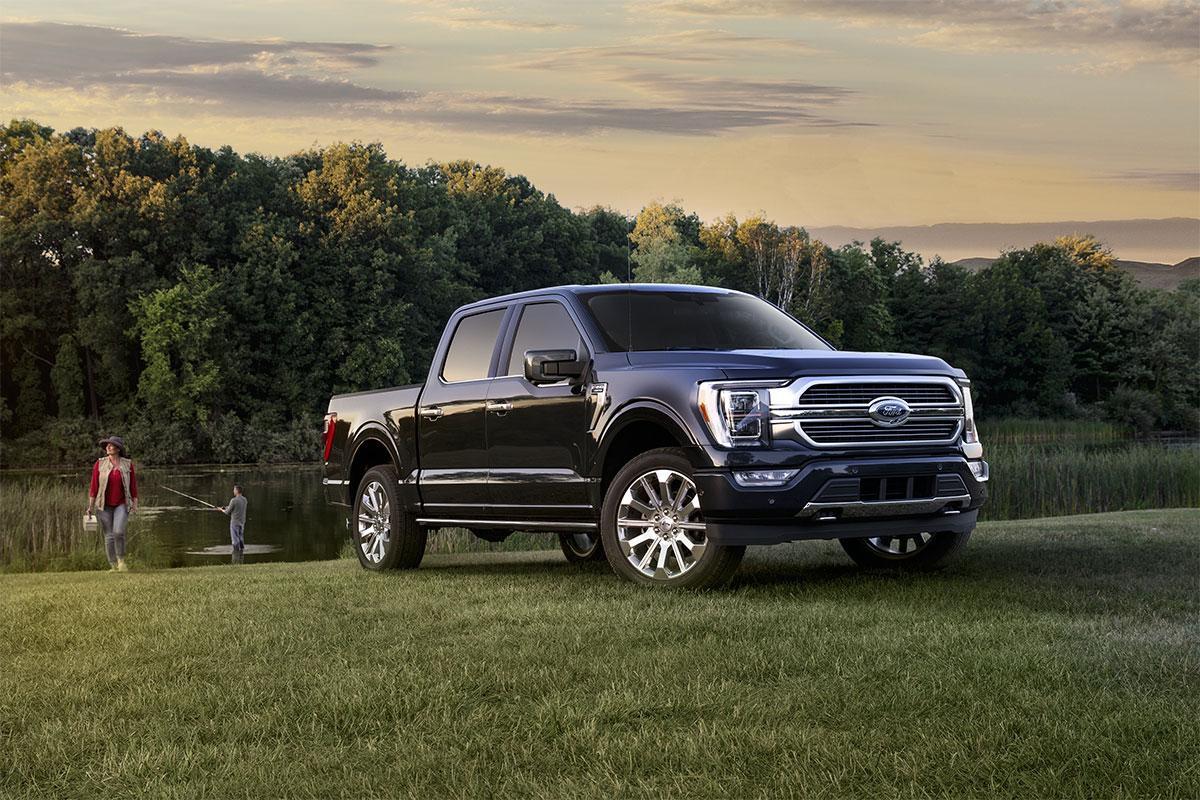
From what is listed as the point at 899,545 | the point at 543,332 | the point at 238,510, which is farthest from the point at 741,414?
the point at 238,510

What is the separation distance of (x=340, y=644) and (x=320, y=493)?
1584 inches

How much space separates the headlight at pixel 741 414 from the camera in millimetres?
9703

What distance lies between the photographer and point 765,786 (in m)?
5.04

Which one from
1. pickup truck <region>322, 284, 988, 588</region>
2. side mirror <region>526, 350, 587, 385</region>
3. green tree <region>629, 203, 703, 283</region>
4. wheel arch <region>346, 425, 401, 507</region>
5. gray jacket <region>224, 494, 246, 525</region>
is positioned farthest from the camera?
green tree <region>629, 203, 703, 283</region>

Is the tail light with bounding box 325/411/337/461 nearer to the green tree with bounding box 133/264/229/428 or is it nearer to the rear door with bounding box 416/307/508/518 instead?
the rear door with bounding box 416/307/508/518

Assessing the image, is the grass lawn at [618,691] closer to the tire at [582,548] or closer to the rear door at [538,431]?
the rear door at [538,431]

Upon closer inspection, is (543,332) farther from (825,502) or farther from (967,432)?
(967,432)

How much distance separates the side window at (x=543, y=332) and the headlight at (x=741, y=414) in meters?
1.70

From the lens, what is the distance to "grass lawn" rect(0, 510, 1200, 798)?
17.3ft

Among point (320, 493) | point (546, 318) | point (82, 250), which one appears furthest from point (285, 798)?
point (82, 250)

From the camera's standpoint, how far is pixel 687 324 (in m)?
11.3

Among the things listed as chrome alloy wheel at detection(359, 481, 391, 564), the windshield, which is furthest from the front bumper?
chrome alloy wheel at detection(359, 481, 391, 564)

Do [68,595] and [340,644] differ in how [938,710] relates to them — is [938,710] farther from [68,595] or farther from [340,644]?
[68,595]

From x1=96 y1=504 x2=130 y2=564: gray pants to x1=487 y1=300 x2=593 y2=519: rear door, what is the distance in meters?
7.91
